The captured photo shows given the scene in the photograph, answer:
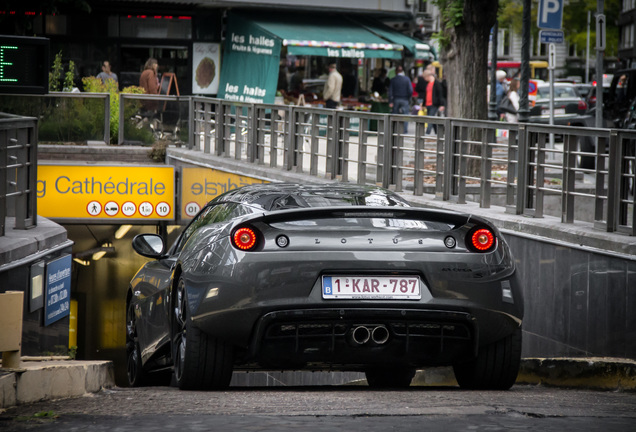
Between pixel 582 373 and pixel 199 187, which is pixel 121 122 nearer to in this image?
pixel 199 187

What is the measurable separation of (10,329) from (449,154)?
692 centimetres

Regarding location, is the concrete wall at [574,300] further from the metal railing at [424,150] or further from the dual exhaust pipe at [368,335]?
the dual exhaust pipe at [368,335]

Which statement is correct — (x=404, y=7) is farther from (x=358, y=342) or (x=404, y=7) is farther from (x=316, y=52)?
(x=358, y=342)

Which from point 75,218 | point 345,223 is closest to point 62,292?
point 345,223

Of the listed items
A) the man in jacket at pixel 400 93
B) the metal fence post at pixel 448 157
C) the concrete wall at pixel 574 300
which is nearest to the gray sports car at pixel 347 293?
the concrete wall at pixel 574 300

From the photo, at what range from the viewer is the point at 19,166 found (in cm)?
1041

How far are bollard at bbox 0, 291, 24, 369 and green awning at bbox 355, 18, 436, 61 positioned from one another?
88.0ft

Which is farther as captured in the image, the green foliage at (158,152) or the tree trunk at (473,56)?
the green foliage at (158,152)

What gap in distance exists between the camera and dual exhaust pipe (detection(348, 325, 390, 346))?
6.09m

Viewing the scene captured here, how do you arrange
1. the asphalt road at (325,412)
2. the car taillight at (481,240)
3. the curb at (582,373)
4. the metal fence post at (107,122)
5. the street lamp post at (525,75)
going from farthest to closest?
the metal fence post at (107,122), the street lamp post at (525,75), the curb at (582,373), the car taillight at (481,240), the asphalt road at (325,412)

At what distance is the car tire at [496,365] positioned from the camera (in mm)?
6453

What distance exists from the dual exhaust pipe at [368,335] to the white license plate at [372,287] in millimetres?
175

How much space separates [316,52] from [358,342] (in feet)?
83.4

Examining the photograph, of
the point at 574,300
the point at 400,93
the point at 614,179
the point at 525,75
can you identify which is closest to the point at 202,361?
the point at 574,300
